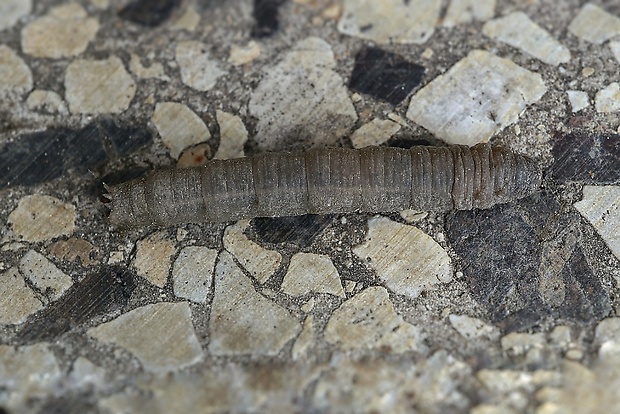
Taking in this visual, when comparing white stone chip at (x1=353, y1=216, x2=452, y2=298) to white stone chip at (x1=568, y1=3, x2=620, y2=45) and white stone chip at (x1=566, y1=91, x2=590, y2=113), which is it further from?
white stone chip at (x1=568, y1=3, x2=620, y2=45)

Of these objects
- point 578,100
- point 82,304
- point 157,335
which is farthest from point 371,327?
point 578,100

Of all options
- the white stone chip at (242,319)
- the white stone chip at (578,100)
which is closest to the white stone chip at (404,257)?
the white stone chip at (242,319)

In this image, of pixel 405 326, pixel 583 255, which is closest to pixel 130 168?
pixel 405 326

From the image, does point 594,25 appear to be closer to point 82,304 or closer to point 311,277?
point 311,277

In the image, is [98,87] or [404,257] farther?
[98,87]

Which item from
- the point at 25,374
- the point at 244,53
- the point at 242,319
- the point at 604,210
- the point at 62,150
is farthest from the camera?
the point at 244,53

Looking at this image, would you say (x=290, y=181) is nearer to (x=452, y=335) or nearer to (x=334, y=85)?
(x=334, y=85)

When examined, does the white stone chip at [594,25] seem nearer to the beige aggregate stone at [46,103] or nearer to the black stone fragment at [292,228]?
the black stone fragment at [292,228]
